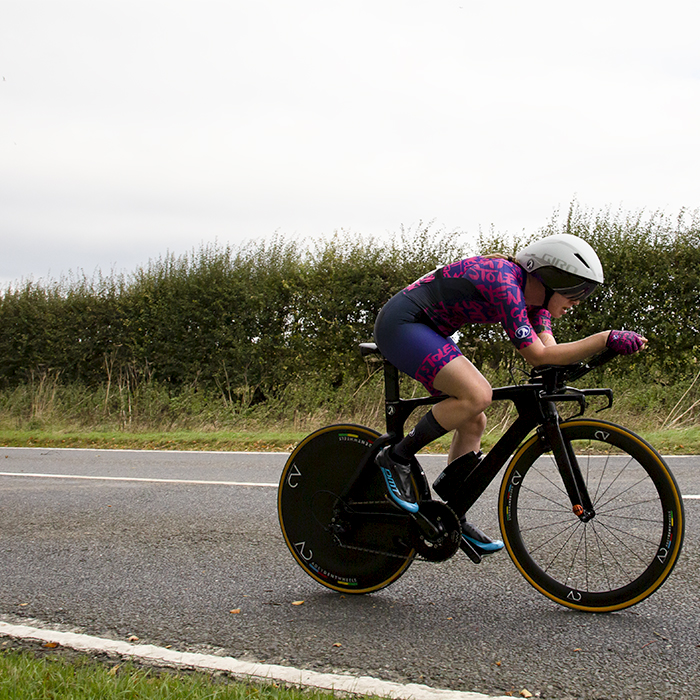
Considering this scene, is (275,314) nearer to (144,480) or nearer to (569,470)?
(144,480)

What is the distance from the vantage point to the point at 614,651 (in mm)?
2990

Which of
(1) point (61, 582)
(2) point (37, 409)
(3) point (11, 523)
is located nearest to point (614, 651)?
(1) point (61, 582)

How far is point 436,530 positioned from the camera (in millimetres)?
3543

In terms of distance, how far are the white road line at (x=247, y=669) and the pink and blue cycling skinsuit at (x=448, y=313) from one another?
4.67 feet

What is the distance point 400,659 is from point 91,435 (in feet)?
37.9

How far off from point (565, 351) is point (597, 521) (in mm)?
949

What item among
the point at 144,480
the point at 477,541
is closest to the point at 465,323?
the point at 477,541

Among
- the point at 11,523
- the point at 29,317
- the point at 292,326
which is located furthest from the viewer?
the point at 29,317

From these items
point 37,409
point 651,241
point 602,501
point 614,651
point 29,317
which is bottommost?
point 37,409

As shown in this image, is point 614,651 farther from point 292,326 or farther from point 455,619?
point 292,326

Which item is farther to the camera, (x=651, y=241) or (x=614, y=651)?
(x=651, y=241)

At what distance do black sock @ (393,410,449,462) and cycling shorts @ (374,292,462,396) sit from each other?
0.19m

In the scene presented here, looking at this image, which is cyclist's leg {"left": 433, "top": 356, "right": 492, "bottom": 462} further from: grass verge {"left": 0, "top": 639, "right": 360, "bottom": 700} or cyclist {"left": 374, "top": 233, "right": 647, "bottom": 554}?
grass verge {"left": 0, "top": 639, "right": 360, "bottom": 700}

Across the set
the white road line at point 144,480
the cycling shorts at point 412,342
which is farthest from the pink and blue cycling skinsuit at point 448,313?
the white road line at point 144,480
